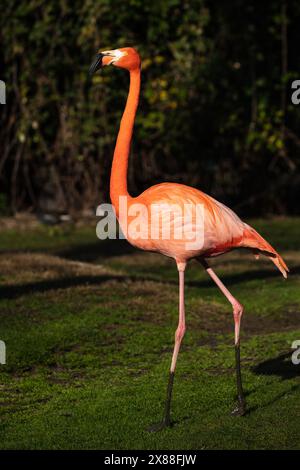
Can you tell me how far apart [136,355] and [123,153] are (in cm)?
203

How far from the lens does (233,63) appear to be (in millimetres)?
15312

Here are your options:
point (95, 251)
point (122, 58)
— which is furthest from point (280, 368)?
point (95, 251)

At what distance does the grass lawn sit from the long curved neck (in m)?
1.32

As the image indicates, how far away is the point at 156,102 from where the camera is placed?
14914 mm

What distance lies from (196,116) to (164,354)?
813 cm

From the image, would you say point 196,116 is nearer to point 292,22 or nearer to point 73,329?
point 292,22

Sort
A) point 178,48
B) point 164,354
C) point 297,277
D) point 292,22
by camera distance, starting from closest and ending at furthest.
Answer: point 164,354
point 297,277
point 178,48
point 292,22

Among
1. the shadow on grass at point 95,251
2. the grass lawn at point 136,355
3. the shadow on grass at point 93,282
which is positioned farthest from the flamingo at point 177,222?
the shadow on grass at point 95,251

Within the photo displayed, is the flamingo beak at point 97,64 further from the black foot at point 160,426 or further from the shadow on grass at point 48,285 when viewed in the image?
the shadow on grass at point 48,285

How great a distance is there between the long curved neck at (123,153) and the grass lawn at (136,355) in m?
1.32

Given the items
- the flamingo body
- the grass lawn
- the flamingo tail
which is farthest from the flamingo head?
→ the grass lawn

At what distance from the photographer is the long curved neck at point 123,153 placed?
600 cm

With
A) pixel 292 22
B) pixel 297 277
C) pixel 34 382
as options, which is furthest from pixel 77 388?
pixel 292 22

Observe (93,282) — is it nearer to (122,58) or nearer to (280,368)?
(280,368)
